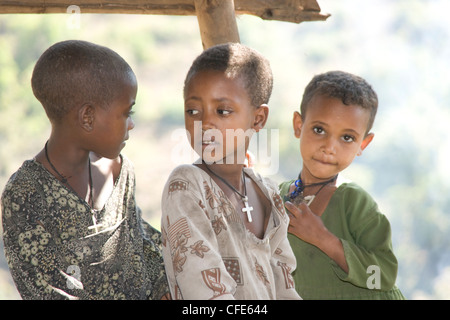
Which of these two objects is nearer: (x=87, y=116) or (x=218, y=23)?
(x=87, y=116)

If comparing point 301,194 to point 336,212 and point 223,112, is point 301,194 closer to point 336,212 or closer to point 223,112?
point 336,212

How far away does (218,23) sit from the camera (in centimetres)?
320

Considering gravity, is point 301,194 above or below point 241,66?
below

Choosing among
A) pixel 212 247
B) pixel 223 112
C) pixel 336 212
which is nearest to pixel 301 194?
pixel 336 212

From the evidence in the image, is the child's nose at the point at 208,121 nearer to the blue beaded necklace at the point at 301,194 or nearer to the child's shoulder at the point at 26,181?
the child's shoulder at the point at 26,181

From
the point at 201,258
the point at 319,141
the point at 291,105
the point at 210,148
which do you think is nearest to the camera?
the point at 201,258

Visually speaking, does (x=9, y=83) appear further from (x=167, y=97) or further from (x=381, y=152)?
(x=381, y=152)

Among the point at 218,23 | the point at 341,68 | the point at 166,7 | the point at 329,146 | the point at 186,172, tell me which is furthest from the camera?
the point at 341,68

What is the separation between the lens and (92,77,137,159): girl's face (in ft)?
7.50

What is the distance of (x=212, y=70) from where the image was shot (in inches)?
86.1

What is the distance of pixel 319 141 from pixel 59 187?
Answer: 1191mm

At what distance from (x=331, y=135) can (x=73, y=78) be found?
1.18m

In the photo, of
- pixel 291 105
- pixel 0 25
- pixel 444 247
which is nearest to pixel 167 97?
pixel 291 105

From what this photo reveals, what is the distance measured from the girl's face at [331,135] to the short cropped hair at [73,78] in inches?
37.9
